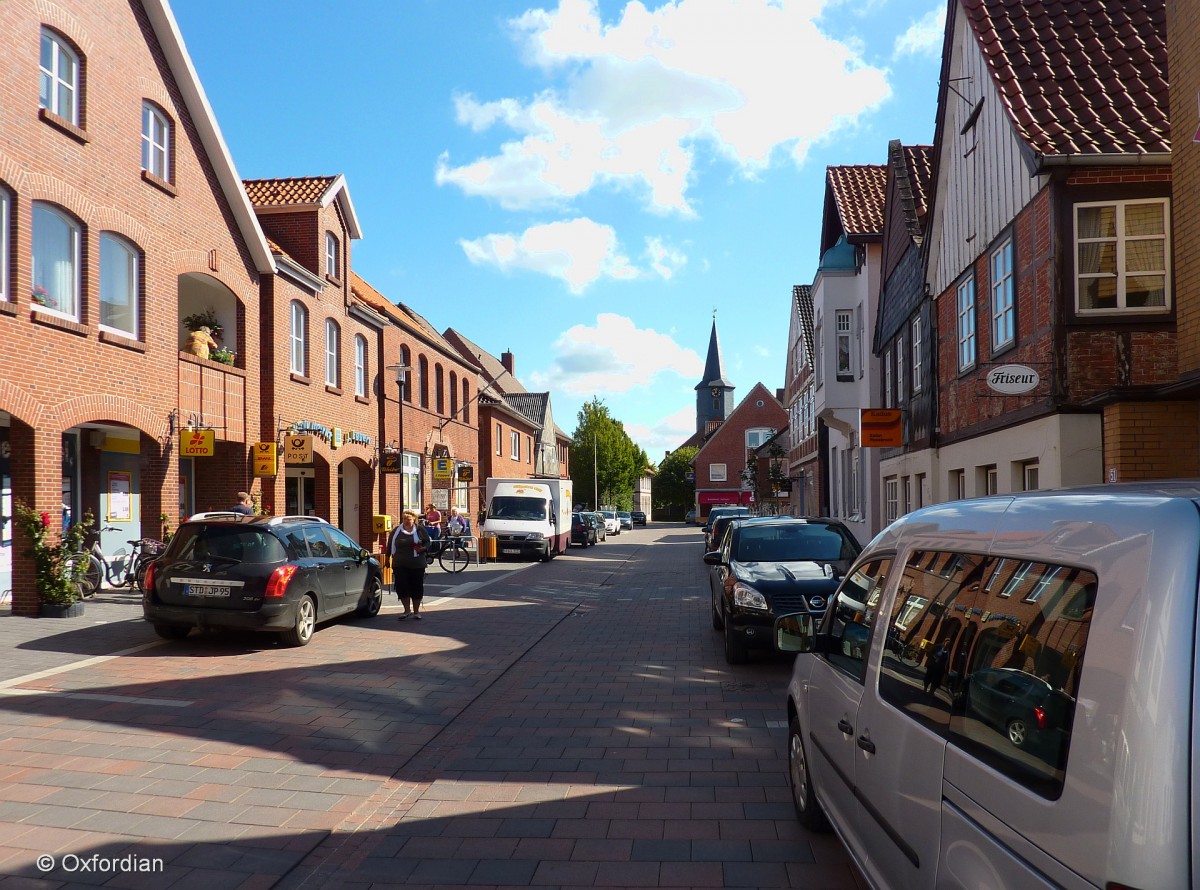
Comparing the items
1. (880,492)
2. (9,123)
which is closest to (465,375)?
(880,492)

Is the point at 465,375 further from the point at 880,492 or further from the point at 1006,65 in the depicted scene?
the point at 1006,65

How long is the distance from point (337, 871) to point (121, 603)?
39.4 ft

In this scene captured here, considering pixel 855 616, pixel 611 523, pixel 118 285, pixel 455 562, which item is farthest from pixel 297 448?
pixel 611 523

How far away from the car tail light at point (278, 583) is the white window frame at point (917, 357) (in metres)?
12.2

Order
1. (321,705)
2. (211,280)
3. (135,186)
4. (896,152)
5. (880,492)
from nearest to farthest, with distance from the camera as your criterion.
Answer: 1. (321,705)
2. (135,186)
3. (211,280)
4. (896,152)
5. (880,492)

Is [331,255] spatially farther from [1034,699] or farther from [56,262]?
[1034,699]

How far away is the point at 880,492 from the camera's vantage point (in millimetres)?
24219

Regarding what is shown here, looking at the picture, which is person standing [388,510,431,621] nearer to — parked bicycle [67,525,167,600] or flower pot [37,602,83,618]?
parked bicycle [67,525,167,600]

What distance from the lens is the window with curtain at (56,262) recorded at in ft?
45.2

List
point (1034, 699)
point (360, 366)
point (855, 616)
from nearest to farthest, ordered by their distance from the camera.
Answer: point (1034, 699), point (855, 616), point (360, 366)

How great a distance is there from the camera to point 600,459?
9219cm

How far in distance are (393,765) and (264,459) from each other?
14747mm

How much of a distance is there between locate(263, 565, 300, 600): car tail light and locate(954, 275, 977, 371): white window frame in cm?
1024

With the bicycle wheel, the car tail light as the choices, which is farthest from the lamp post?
the car tail light
